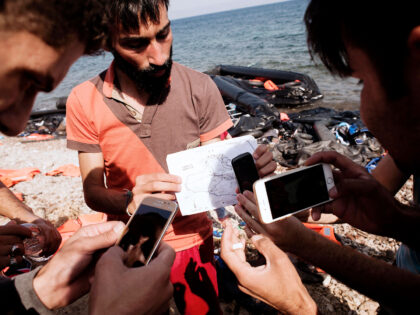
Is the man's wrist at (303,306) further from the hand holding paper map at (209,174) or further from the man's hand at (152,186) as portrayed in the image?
the man's hand at (152,186)

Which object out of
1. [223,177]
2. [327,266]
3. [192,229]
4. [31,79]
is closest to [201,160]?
[223,177]

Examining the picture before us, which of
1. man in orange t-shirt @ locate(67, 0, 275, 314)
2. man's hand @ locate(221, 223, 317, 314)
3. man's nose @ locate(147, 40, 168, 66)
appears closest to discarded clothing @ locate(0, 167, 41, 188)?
man in orange t-shirt @ locate(67, 0, 275, 314)

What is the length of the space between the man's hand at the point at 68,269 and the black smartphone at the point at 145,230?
0.26 feet

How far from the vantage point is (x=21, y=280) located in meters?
1.33

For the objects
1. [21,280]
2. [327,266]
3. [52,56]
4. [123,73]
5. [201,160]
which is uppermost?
[52,56]

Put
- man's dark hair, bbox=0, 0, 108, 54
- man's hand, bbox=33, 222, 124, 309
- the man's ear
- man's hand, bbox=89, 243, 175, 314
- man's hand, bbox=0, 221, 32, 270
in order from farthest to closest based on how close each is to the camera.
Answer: man's hand, bbox=0, 221, 32, 270 → man's hand, bbox=33, 222, 124, 309 → man's hand, bbox=89, 243, 175, 314 → the man's ear → man's dark hair, bbox=0, 0, 108, 54

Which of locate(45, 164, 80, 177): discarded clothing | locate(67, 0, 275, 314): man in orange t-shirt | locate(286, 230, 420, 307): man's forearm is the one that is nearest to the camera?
locate(286, 230, 420, 307): man's forearm

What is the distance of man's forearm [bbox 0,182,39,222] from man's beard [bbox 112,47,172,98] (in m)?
1.58

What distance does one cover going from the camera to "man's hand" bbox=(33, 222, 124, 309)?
1357 millimetres

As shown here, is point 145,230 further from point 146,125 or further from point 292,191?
point 292,191

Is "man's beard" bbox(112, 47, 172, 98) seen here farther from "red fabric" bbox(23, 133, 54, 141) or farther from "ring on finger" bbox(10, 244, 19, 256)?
"red fabric" bbox(23, 133, 54, 141)

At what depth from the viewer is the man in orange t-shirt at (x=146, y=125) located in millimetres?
1790

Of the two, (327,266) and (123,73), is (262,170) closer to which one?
(327,266)

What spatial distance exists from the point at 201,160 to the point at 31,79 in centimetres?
119
